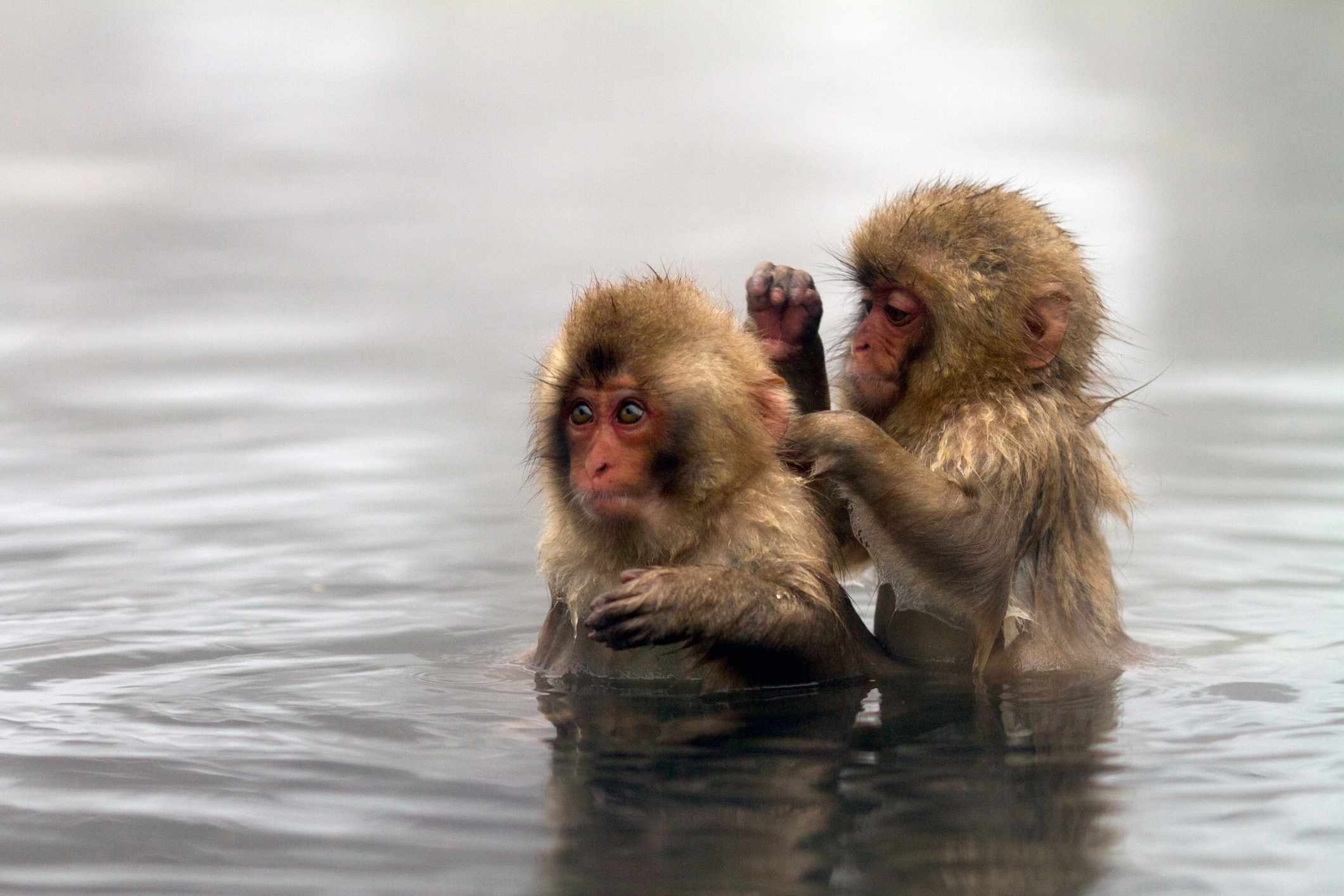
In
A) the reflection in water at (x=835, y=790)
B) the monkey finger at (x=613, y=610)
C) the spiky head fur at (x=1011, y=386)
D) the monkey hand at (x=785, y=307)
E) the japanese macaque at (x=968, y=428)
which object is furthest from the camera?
the monkey hand at (x=785, y=307)

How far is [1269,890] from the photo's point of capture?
9.61 feet

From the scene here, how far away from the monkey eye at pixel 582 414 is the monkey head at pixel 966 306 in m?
0.81

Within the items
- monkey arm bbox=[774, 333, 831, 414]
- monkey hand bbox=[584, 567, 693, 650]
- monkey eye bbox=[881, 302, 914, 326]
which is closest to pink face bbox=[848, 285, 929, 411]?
monkey eye bbox=[881, 302, 914, 326]

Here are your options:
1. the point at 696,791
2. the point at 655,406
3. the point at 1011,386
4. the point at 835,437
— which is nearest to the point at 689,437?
the point at 655,406

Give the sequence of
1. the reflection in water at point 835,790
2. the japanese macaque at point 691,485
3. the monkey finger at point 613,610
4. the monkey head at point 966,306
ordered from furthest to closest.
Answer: the monkey head at point 966,306 → the japanese macaque at point 691,485 → the monkey finger at point 613,610 → the reflection in water at point 835,790

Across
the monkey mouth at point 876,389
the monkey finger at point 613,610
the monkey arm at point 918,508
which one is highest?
the monkey mouth at point 876,389

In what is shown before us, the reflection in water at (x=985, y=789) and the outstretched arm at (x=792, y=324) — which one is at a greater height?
the outstretched arm at (x=792, y=324)

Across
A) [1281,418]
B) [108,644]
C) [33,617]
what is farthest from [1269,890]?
[1281,418]

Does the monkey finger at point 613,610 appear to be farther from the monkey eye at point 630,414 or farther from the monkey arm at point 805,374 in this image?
the monkey arm at point 805,374

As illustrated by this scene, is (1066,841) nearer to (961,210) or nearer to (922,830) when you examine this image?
(922,830)

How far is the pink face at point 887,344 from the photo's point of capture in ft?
15.4

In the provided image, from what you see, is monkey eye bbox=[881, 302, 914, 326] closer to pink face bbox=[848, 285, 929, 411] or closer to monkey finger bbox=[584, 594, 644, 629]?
pink face bbox=[848, 285, 929, 411]

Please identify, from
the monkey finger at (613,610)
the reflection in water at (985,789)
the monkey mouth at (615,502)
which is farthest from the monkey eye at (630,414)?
the reflection in water at (985,789)

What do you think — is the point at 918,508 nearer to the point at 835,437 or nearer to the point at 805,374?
the point at 835,437
